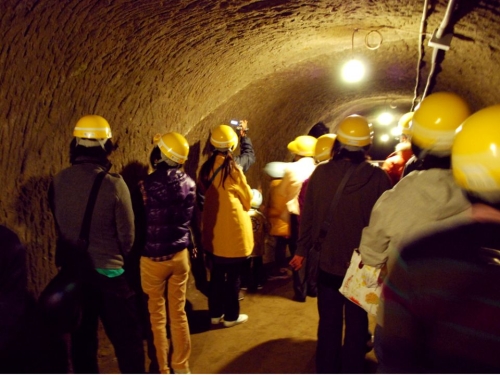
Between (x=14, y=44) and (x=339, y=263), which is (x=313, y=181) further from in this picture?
(x=14, y=44)

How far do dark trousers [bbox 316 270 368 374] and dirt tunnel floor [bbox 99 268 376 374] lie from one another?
2.10 ft

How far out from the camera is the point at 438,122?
2080mm

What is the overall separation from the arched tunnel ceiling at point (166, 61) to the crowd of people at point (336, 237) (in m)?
0.38

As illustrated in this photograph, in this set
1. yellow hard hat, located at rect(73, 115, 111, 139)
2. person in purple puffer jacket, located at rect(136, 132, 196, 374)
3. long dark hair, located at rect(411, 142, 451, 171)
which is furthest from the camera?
person in purple puffer jacket, located at rect(136, 132, 196, 374)

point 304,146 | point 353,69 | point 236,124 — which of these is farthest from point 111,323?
point 353,69

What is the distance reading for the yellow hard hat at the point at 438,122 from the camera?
6.74ft

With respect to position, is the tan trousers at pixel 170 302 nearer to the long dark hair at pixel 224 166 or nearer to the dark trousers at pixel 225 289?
the dark trousers at pixel 225 289

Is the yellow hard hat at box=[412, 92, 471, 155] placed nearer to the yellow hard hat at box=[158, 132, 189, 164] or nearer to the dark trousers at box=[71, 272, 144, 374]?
the yellow hard hat at box=[158, 132, 189, 164]

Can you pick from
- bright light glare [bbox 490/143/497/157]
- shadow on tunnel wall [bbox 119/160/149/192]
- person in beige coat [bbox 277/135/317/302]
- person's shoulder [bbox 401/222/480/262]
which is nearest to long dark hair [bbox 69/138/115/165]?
shadow on tunnel wall [bbox 119/160/149/192]

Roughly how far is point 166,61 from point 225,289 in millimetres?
2596

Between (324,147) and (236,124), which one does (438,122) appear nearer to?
(324,147)

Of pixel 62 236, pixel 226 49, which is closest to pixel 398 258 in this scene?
pixel 62 236

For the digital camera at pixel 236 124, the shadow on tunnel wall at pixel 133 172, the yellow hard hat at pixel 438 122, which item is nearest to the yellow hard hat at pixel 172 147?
the shadow on tunnel wall at pixel 133 172

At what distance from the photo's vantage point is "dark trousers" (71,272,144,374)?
2.80m
